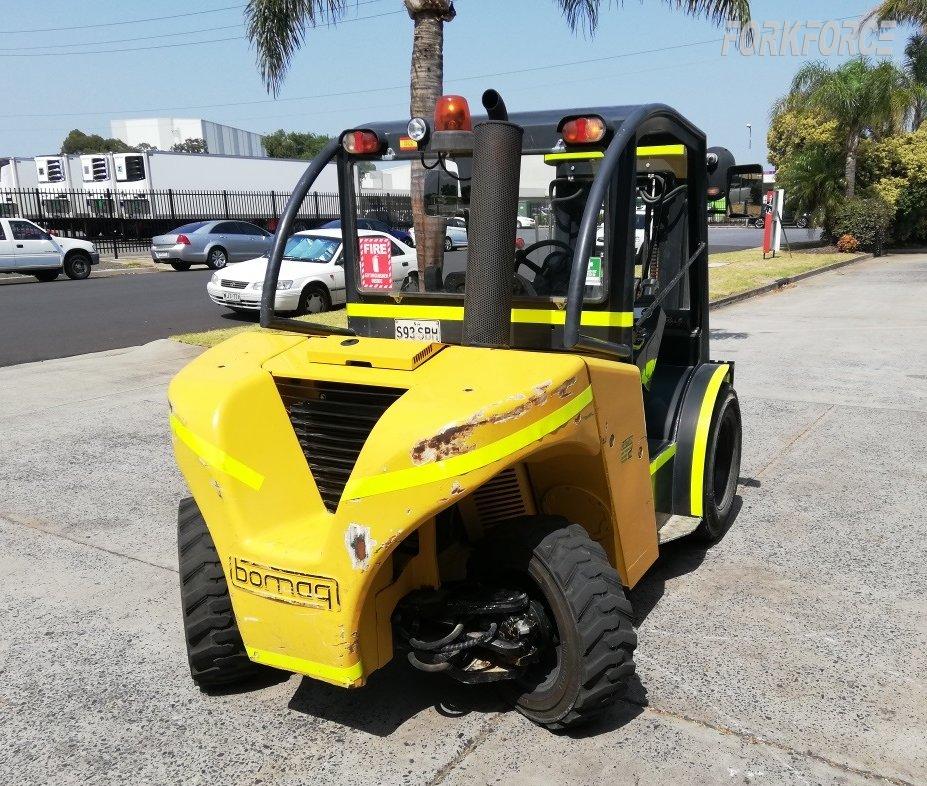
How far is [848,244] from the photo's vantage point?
27.1 m

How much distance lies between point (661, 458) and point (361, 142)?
79.3 inches

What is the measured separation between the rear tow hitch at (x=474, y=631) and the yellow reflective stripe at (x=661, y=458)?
1.24 metres

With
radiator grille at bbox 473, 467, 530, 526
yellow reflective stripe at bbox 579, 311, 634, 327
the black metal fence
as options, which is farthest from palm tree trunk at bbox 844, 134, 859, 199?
radiator grille at bbox 473, 467, 530, 526

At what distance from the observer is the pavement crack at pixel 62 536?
4719 mm

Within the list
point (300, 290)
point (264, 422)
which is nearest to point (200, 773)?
point (264, 422)

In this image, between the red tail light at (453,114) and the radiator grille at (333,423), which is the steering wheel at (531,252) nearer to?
the red tail light at (453,114)

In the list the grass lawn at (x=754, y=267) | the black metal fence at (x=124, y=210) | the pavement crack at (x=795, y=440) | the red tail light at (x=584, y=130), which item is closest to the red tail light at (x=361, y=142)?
the red tail light at (x=584, y=130)

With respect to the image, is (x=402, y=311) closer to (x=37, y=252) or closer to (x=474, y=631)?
(x=474, y=631)

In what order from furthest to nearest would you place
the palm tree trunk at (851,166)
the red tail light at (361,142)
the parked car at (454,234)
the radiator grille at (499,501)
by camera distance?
the palm tree trunk at (851,166) → the red tail light at (361,142) → the parked car at (454,234) → the radiator grille at (499,501)

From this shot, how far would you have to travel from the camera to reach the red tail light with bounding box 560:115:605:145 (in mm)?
3197

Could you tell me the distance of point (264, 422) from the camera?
310cm

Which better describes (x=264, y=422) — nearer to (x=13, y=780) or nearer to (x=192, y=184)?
(x=13, y=780)

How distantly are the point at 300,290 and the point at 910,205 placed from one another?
2189 cm

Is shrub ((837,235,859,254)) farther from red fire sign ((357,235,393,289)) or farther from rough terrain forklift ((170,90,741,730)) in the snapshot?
red fire sign ((357,235,393,289))
